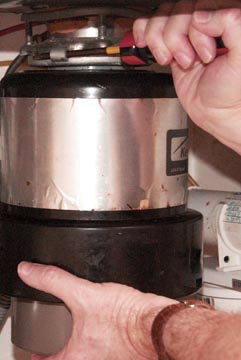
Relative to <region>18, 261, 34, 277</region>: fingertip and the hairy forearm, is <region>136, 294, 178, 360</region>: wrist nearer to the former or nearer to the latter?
the hairy forearm

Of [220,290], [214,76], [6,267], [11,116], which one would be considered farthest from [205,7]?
[220,290]

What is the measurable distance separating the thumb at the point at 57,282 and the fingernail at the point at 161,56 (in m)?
0.26

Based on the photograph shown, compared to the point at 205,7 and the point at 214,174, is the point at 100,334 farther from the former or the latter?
the point at 214,174

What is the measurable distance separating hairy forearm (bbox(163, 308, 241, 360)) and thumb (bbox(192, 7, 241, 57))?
0.30 m

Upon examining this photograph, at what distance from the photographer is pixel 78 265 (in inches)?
35.0

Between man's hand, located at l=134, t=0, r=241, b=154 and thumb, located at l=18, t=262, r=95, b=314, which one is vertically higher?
man's hand, located at l=134, t=0, r=241, b=154

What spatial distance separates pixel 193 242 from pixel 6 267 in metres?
0.23

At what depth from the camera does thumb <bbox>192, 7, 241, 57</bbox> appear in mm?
820

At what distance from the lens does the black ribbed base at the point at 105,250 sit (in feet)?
2.91

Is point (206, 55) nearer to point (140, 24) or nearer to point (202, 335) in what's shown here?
point (140, 24)

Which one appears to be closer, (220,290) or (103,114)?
(103,114)

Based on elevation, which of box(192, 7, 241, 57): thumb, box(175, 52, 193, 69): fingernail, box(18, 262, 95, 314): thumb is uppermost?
box(192, 7, 241, 57): thumb

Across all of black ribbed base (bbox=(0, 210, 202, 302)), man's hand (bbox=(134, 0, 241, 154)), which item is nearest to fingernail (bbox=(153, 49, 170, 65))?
man's hand (bbox=(134, 0, 241, 154))

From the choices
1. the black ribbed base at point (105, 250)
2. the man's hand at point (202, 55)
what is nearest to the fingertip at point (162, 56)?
the man's hand at point (202, 55)
